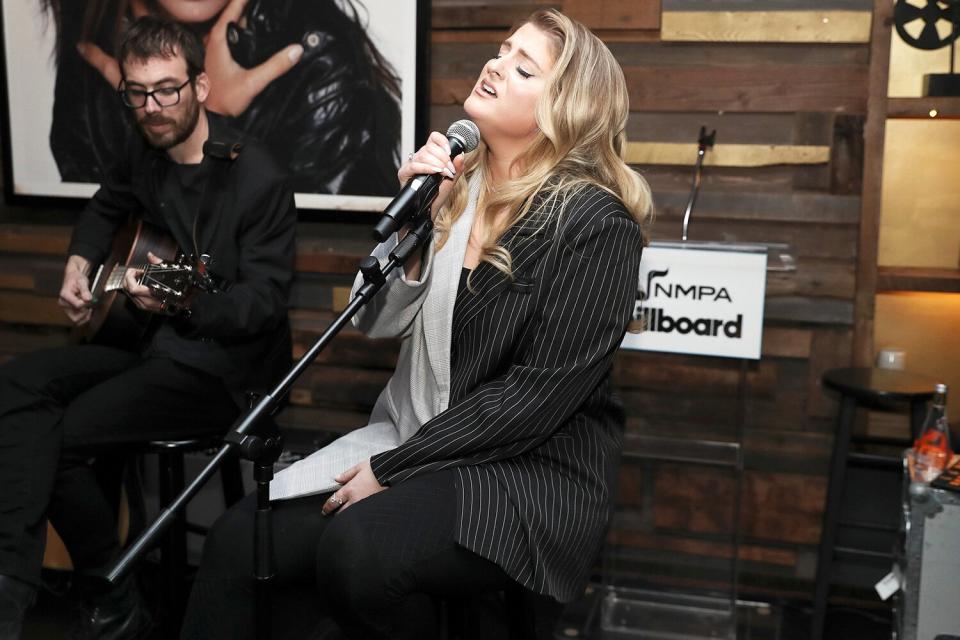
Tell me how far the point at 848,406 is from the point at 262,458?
1.74 metres

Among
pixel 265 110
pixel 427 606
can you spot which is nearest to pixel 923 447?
pixel 427 606

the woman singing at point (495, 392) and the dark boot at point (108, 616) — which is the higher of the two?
the woman singing at point (495, 392)

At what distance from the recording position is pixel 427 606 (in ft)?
6.96

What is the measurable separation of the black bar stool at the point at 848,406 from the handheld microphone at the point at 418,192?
1.39 metres

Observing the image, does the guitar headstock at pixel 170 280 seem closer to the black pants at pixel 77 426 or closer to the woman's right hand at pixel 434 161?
the black pants at pixel 77 426

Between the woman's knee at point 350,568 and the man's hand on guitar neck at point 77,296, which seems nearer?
the woman's knee at point 350,568

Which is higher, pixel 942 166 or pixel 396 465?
pixel 942 166

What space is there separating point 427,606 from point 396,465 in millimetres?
411

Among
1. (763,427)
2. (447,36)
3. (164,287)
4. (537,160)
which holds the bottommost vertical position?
(763,427)

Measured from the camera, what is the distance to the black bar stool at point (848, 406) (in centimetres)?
262

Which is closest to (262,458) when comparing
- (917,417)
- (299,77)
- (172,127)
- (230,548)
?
(230,548)

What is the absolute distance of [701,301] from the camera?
8.74ft

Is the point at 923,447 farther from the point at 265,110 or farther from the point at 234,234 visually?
the point at 265,110

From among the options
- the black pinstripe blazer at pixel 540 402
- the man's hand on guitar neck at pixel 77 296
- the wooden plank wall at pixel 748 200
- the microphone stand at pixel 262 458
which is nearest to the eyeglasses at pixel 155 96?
the man's hand on guitar neck at pixel 77 296
